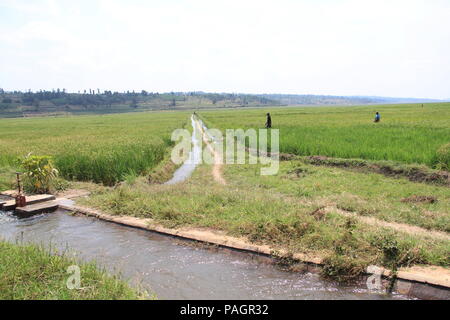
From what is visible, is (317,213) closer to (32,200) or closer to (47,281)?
(47,281)

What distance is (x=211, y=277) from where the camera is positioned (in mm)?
4953

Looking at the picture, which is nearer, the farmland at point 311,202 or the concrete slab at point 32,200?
the farmland at point 311,202

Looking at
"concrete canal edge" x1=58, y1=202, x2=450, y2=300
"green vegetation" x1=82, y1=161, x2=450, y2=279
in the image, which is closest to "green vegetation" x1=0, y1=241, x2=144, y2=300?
"concrete canal edge" x1=58, y1=202, x2=450, y2=300

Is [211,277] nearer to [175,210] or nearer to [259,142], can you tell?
[175,210]

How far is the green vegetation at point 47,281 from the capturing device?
391 cm

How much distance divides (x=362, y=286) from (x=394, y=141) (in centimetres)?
1194

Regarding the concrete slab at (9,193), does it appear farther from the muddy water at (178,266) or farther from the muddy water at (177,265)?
the muddy water at (178,266)

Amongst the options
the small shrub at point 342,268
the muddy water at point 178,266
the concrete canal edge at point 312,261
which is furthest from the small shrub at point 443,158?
the muddy water at point 178,266

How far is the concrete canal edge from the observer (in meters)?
4.32

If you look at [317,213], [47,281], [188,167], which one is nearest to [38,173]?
[47,281]

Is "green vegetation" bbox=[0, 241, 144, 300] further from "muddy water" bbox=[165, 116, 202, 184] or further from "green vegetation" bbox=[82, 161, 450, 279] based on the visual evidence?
"muddy water" bbox=[165, 116, 202, 184]

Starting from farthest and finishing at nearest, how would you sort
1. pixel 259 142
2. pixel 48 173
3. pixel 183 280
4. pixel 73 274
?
pixel 259 142 < pixel 48 173 < pixel 183 280 < pixel 73 274

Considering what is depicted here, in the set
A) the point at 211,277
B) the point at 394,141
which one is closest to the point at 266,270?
the point at 211,277

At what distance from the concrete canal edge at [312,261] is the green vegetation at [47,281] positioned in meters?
2.04
